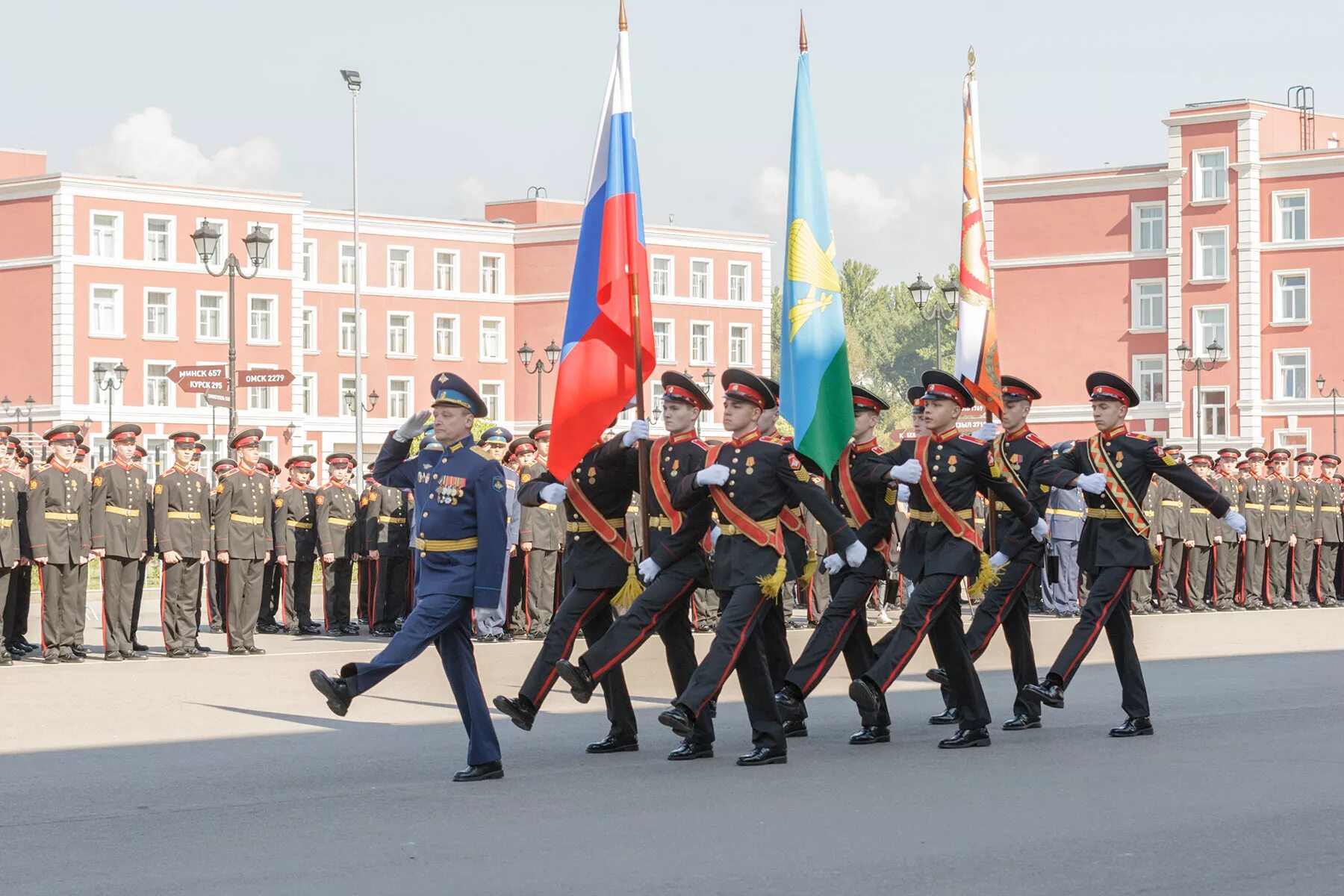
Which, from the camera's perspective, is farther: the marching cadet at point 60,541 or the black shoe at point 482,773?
the marching cadet at point 60,541

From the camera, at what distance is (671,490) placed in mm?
10320

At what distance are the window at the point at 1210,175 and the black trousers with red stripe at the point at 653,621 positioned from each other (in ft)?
188

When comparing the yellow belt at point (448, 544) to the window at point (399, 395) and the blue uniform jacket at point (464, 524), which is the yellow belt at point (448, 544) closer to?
the blue uniform jacket at point (464, 524)

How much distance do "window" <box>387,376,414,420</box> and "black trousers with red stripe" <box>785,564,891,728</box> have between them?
65.0 meters

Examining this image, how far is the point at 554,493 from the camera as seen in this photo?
33.1ft

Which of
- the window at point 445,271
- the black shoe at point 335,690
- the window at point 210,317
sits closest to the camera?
the black shoe at point 335,690

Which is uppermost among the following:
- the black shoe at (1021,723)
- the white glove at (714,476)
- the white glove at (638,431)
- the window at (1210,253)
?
the window at (1210,253)

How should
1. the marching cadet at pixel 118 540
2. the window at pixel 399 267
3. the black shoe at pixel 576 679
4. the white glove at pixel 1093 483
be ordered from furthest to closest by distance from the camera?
the window at pixel 399 267
the marching cadet at pixel 118 540
the white glove at pixel 1093 483
the black shoe at pixel 576 679

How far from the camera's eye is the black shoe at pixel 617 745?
33.2 ft

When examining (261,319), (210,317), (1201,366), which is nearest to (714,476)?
(1201,366)

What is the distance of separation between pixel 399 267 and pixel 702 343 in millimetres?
13754

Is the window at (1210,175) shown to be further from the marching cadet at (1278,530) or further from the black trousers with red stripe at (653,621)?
the black trousers with red stripe at (653,621)

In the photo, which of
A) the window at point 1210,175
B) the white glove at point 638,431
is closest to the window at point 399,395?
the window at point 1210,175

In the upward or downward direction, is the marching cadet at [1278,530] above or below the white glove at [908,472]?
below
